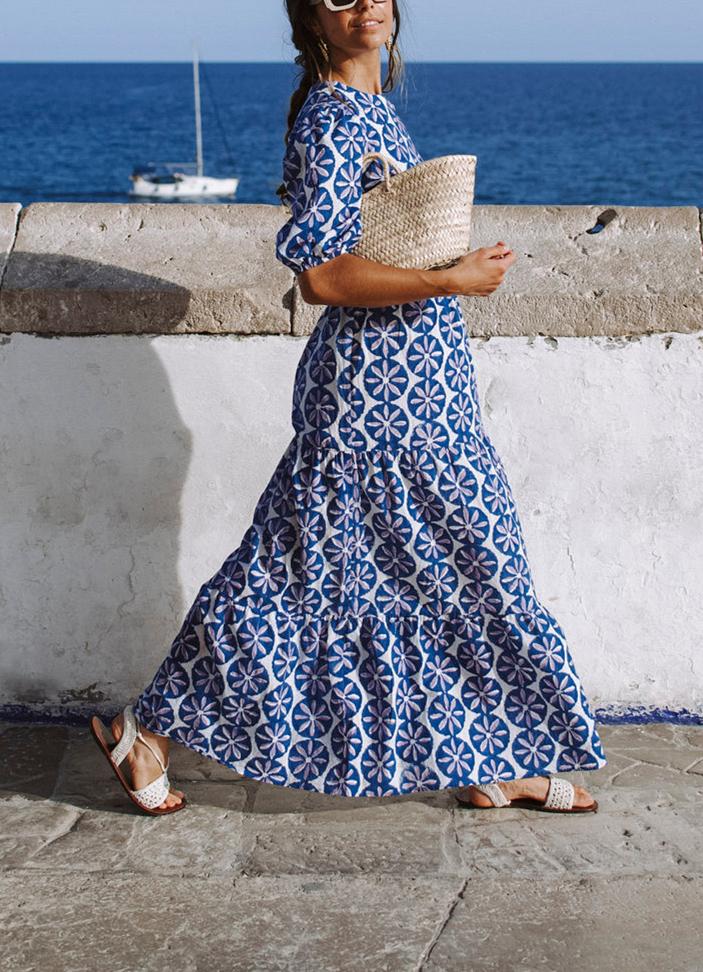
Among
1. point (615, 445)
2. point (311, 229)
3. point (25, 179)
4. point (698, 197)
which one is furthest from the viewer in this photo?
point (25, 179)

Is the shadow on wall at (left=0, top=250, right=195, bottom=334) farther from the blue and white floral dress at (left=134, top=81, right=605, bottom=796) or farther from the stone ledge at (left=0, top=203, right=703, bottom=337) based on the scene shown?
the blue and white floral dress at (left=134, top=81, right=605, bottom=796)

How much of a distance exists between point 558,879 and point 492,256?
1.27 m

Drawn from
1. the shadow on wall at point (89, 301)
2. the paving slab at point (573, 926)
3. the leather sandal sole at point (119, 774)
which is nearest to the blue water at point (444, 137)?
the shadow on wall at point (89, 301)

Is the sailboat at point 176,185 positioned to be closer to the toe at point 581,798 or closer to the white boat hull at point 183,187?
the white boat hull at point 183,187

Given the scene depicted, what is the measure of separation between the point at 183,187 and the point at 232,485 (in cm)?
5822

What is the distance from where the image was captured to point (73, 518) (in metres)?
3.58

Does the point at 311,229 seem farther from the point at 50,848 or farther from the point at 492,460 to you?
the point at 50,848

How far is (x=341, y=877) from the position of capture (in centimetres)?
284

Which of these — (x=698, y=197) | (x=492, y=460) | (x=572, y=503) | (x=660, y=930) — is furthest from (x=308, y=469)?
(x=698, y=197)

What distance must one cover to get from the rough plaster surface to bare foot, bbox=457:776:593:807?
21.3 inches

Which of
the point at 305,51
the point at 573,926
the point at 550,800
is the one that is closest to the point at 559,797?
the point at 550,800

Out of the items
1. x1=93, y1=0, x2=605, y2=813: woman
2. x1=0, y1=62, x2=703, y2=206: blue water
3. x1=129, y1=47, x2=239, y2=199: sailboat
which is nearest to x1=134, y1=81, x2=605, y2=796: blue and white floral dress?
x1=93, y1=0, x2=605, y2=813: woman

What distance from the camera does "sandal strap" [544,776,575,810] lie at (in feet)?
10.3

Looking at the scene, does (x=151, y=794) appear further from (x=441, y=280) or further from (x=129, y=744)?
(x=441, y=280)
